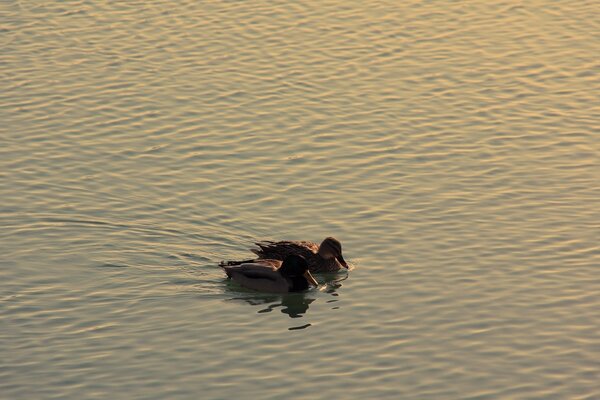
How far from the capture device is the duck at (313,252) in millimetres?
25703

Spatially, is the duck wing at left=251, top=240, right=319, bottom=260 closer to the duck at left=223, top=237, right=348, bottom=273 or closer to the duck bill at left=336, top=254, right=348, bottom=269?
the duck at left=223, top=237, right=348, bottom=273

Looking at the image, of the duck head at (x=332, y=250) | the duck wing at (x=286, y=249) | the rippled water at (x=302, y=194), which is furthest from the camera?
the duck wing at (x=286, y=249)

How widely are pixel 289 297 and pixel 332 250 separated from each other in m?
1.11

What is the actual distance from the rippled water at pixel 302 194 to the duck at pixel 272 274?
0.30 metres

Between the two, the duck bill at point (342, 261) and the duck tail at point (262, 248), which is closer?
the duck bill at point (342, 261)

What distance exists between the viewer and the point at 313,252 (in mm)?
25922

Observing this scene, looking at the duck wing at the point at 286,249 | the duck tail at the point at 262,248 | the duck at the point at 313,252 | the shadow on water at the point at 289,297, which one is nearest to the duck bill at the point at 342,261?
the duck at the point at 313,252

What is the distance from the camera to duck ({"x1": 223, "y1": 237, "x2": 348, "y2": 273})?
25.7 meters

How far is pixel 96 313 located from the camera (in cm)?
2408

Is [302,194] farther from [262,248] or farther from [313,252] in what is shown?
[313,252]

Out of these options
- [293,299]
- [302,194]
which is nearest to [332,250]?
[293,299]

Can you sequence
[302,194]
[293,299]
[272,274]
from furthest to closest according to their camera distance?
[302,194] < [272,274] < [293,299]

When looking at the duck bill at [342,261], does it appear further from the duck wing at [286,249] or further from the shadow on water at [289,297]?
the duck wing at [286,249]

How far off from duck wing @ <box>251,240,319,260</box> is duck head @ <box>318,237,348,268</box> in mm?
218
